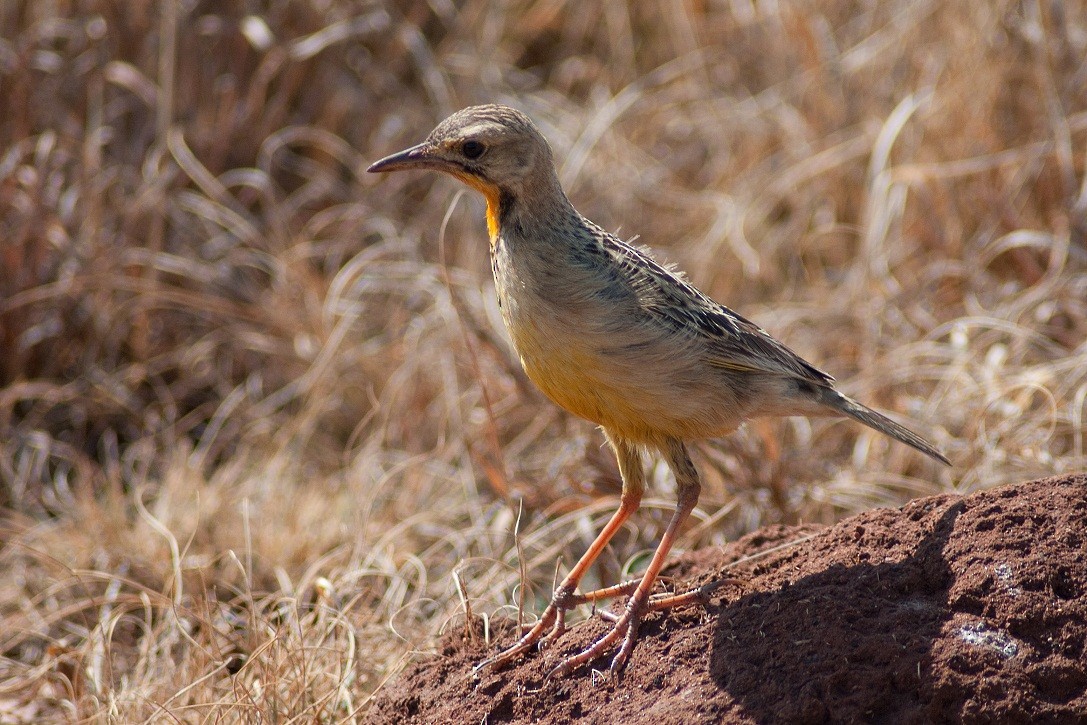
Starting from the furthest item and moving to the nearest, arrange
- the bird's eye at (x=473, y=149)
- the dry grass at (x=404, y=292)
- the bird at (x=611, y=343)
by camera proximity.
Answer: the dry grass at (x=404, y=292) → the bird's eye at (x=473, y=149) → the bird at (x=611, y=343)

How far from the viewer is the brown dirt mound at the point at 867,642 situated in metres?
3.31

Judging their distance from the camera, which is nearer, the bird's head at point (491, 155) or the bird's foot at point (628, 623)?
the bird's foot at point (628, 623)

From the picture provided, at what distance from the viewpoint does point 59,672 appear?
5.11 meters

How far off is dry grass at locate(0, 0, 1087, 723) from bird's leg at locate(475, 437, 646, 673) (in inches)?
22.4

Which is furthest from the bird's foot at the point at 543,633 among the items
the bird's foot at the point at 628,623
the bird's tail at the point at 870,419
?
the bird's tail at the point at 870,419

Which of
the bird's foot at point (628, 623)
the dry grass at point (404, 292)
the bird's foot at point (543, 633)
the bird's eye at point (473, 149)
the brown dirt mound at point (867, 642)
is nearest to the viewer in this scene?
the brown dirt mound at point (867, 642)

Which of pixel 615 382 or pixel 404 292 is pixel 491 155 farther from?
pixel 404 292

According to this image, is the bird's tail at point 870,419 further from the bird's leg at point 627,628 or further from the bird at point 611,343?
the bird's leg at point 627,628

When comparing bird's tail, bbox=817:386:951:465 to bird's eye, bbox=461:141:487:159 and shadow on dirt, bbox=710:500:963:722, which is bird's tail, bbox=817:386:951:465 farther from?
bird's eye, bbox=461:141:487:159

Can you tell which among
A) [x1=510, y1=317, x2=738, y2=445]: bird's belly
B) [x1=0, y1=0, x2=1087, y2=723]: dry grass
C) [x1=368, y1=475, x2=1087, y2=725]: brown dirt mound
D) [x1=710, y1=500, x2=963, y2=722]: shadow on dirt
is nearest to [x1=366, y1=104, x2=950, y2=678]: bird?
[x1=510, y1=317, x2=738, y2=445]: bird's belly

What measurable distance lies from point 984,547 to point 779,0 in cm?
673

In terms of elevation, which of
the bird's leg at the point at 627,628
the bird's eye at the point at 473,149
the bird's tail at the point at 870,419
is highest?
the bird's eye at the point at 473,149

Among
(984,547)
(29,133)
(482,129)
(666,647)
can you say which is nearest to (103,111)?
(29,133)

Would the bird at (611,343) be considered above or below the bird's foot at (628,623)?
above
